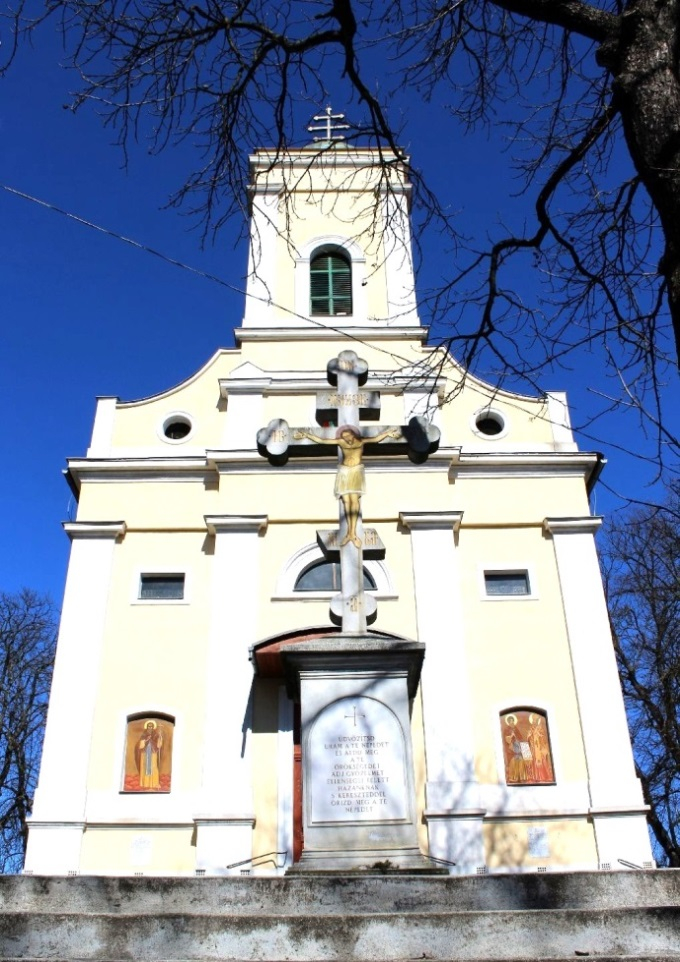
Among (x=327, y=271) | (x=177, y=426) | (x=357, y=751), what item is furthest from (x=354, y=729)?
(x=327, y=271)

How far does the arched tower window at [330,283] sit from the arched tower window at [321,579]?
549cm

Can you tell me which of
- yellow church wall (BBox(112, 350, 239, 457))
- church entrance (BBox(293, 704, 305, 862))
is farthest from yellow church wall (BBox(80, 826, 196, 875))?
yellow church wall (BBox(112, 350, 239, 457))

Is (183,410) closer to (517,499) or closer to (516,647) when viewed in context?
(517,499)

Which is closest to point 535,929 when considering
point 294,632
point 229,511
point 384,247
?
point 294,632

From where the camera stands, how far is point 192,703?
42.1 ft

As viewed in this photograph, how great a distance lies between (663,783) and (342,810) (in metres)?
14.6

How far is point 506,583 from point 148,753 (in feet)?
19.3

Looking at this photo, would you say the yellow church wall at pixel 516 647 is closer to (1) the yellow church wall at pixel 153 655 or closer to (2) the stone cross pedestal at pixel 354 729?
(1) the yellow church wall at pixel 153 655

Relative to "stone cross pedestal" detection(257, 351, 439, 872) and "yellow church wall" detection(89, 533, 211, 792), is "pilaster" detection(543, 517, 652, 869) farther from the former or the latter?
"stone cross pedestal" detection(257, 351, 439, 872)

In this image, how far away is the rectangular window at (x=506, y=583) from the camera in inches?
547

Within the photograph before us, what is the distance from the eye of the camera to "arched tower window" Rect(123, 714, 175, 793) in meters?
12.3

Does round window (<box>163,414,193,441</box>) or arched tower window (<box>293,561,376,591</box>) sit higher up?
round window (<box>163,414,193,441</box>)

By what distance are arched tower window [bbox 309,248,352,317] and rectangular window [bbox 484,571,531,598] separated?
6023 millimetres

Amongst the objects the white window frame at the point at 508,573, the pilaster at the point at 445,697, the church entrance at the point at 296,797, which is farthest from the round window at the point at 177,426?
the white window frame at the point at 508,573
